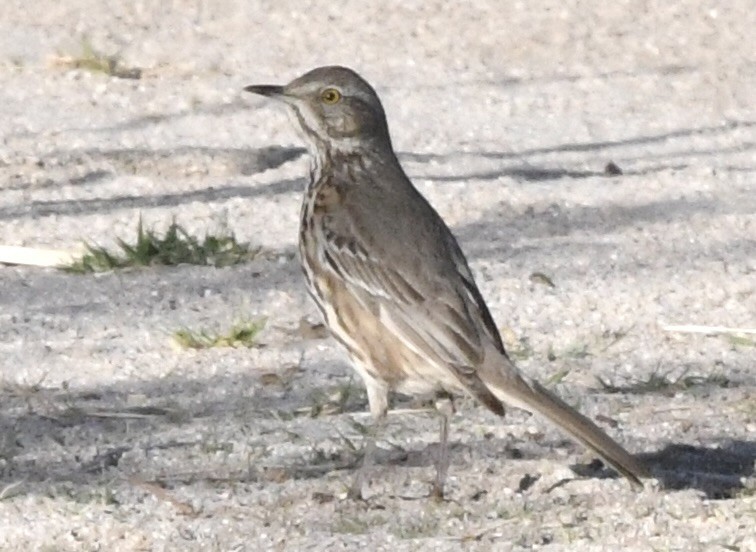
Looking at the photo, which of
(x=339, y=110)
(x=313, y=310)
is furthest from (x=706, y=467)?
(x=313, y=310)

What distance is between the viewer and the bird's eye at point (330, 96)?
7.52 m

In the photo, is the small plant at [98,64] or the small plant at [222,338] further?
the small plant at [98,64]

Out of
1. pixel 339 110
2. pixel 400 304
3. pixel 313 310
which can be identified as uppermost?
pixel 339 110

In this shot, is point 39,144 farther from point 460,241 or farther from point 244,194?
point 460,241

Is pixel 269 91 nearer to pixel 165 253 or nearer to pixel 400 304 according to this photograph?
pixel 400 304

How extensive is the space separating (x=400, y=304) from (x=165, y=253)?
2697 mm

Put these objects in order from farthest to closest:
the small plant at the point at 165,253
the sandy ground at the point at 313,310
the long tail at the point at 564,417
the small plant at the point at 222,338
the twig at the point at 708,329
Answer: the small plant at the point at 165,253 < the twig at the point at 708,329 < the small plant at the point at 222,338 < the sandy ground at the point at 313,310 < the long tail at the point at 564,417

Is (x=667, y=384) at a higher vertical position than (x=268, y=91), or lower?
lower

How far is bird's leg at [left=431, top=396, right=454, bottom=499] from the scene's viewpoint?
6.58 m

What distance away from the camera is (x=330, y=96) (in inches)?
296

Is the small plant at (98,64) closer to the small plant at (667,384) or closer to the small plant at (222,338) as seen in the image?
the small plant at (222,338)

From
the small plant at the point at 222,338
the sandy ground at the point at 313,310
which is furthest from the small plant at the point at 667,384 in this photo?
the small plant at the point at 222,338

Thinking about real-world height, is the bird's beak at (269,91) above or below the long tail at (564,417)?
above

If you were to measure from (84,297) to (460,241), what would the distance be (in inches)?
71.0
